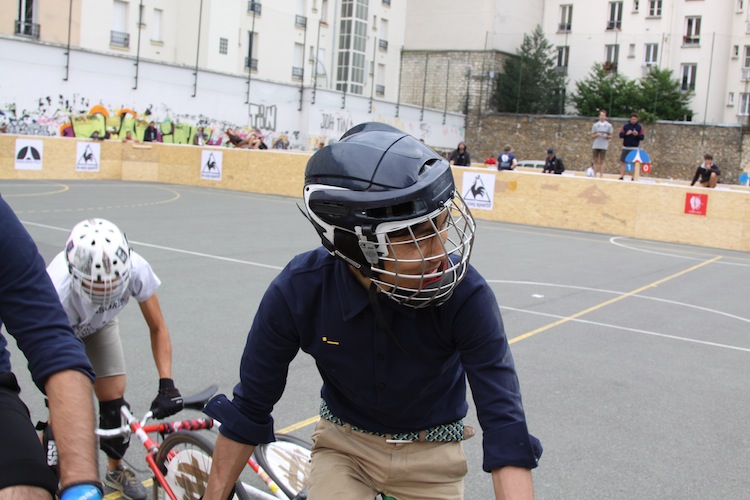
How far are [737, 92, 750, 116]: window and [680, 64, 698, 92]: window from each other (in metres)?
3.74

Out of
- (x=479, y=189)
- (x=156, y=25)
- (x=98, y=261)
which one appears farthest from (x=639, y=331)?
(x=156, y=25)

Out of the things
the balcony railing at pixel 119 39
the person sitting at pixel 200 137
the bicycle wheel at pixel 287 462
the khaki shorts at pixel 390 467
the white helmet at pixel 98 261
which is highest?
the balcony railing at pixel 119 39

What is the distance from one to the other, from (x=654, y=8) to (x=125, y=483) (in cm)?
6341

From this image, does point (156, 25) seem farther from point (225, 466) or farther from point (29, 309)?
point (29, 309)

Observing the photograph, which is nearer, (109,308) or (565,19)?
(109,308)

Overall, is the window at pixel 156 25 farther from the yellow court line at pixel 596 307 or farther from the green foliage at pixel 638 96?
the yellow court line at pixel 596 307

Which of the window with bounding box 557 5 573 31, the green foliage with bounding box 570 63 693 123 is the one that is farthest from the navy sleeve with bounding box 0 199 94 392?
the window with bounding box 557 5 573 31

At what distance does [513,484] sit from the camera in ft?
6.94

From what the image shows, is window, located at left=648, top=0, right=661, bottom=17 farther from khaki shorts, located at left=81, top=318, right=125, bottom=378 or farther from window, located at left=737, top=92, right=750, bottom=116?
khaki shorts, located at left=81, top=318, right=125, bottom=378

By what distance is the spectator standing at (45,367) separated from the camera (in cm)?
190

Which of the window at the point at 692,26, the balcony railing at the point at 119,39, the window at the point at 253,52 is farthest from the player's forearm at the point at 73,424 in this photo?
the window at the point at 692,26

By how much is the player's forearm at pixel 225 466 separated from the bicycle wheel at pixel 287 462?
1.00 metres

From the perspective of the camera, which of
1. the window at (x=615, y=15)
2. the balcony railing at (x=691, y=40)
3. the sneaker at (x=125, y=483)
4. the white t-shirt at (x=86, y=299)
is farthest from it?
the window at (x=615, y=15)

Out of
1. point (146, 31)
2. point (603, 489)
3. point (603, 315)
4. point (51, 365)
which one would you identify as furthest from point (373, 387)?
point (146, 31)
